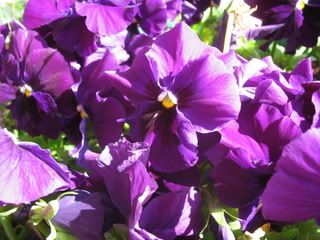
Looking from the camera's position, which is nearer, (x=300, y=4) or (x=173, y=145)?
(x=173, y=145)

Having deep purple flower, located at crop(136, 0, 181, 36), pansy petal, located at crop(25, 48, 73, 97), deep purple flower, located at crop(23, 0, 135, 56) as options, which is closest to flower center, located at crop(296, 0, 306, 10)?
deep purple flower, located at crop(136, 0, 181, 36)

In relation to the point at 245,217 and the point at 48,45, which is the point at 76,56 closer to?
the point at 48,45

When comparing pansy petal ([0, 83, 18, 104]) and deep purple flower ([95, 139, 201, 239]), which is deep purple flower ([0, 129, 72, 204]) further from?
pansy petal ([0, 83, 18, 104])

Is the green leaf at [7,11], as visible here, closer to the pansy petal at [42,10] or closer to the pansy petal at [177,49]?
the pansy petal at [42,10]

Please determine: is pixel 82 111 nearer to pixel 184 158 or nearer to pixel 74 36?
pixel 74 36

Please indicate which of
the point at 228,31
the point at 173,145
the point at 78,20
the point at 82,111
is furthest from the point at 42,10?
the point at 173,145

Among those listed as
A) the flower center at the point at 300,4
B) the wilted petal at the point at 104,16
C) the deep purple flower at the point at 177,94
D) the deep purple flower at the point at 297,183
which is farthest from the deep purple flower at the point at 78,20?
the deep purple flower at the point at 297,183
